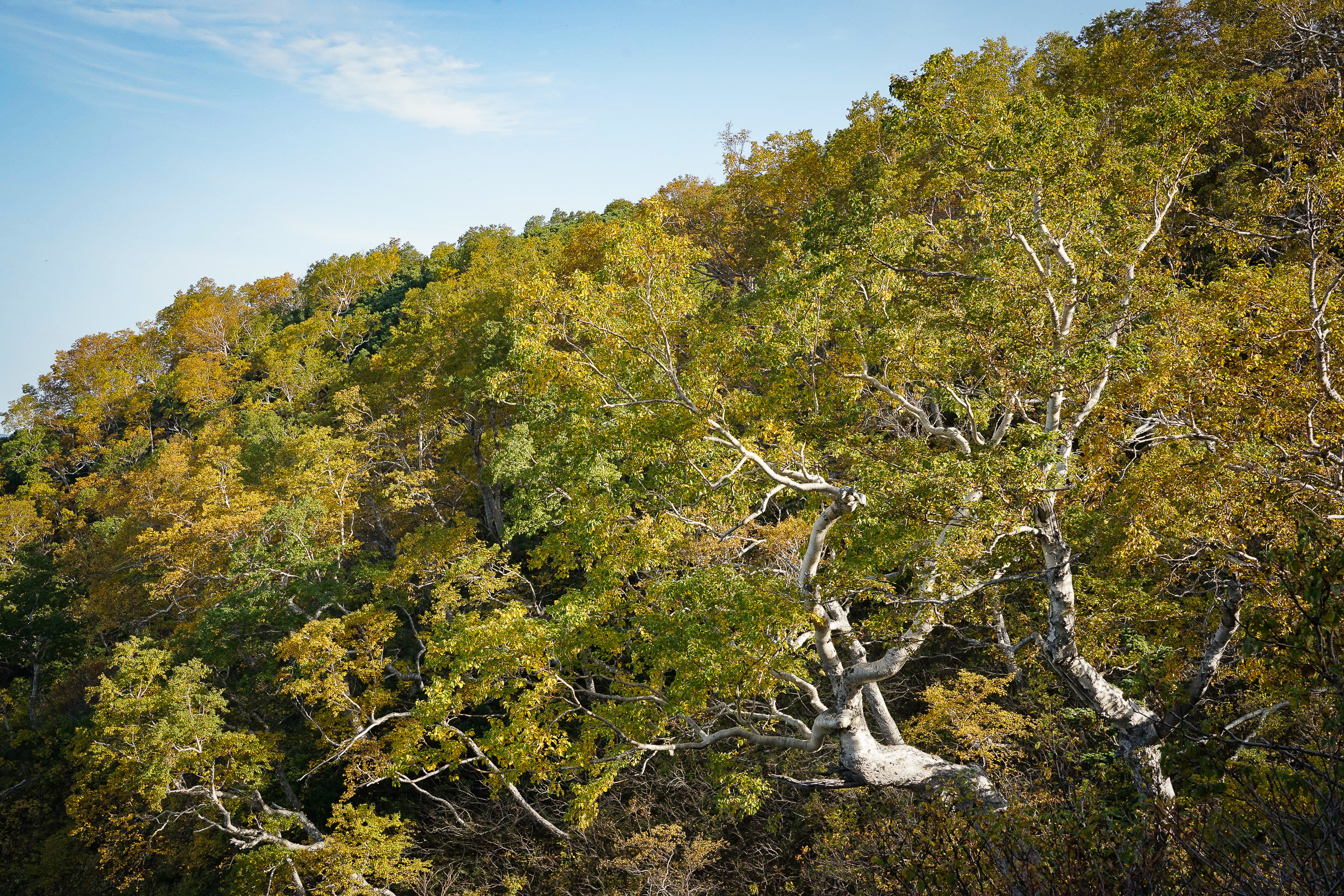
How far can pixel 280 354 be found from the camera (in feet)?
125

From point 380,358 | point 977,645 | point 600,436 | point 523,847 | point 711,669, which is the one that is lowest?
point 523,847

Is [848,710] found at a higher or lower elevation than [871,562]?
lower

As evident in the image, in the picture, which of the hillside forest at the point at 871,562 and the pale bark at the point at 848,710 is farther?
the pale bark at the point at 848,710

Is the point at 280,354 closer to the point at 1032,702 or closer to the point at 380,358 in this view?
the point at 380,358

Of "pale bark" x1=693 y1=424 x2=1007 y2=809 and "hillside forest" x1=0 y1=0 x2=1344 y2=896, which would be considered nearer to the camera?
"hillside forest" x1=0 y1=0 x2=1344 y2=896

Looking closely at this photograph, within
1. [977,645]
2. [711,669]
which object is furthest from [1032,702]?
[711,669]

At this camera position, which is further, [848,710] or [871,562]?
[848,710]

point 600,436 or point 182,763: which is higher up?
point 600,436

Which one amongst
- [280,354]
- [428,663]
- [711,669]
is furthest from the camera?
[280,354]

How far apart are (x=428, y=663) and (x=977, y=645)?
426 inches

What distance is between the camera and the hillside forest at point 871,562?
6.85 meters

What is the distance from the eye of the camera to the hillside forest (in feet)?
22.5

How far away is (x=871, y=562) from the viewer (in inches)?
324

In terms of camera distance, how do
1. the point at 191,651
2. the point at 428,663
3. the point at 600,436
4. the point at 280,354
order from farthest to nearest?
1. the point at 280,354
2. the point at 191,651
3. the point at 428,663
4. the point at 600,436
